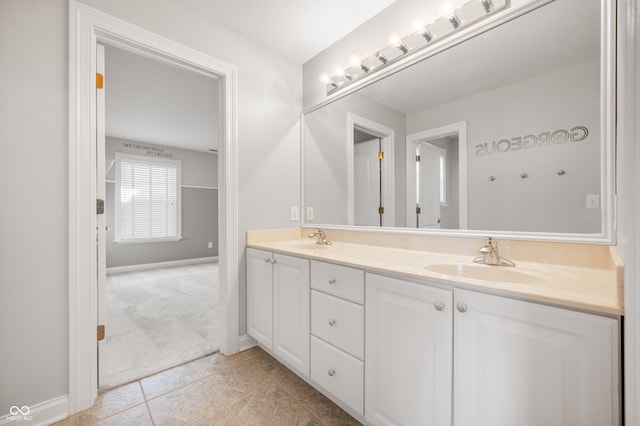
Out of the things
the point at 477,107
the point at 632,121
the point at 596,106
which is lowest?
the point at 632,121

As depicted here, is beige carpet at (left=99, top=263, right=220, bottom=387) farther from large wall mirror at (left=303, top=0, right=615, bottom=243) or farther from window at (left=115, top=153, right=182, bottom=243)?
large wall mirror at (left=303, top=0, right=615, bottom=243)

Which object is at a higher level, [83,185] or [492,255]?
[83,185]

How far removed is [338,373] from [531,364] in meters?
0.84

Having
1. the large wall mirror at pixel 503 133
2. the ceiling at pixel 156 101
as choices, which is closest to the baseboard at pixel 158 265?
the ceiling at pixel 156 101

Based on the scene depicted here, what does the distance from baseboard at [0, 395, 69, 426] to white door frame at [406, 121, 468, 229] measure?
82.6 inches

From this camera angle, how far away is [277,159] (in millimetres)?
2252

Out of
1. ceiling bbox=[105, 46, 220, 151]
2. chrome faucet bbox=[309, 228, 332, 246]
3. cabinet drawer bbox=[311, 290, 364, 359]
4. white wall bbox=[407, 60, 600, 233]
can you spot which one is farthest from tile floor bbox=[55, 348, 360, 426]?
ceiling bbox=[105, 46, 220, 151]

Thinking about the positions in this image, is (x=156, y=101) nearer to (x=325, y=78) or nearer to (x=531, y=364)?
(x=325, y=78)

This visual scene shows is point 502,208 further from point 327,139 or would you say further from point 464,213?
point 327,139

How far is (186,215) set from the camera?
577 centimetres

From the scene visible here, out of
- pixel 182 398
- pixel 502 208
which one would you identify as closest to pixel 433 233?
pixel 502 208

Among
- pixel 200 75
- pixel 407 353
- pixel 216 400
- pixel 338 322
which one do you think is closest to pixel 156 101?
pixel 200 75

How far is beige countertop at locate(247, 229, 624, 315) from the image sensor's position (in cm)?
72

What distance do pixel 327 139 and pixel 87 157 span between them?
157cm
